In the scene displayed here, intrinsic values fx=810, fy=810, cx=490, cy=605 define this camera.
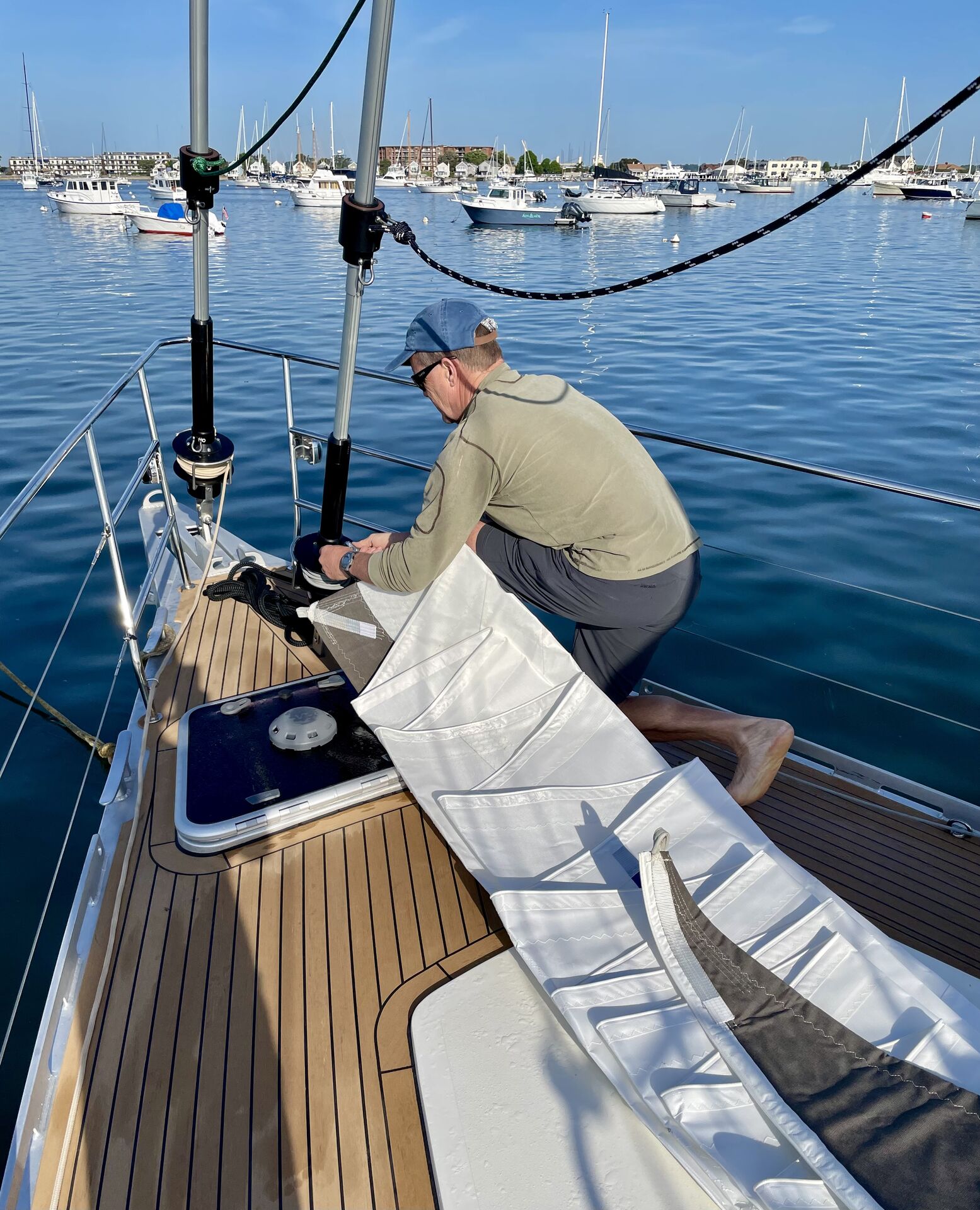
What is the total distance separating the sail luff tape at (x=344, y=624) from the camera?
7.62ft

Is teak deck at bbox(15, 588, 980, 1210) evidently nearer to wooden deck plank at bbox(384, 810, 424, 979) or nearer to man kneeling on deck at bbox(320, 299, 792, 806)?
wooden deck plank at bbox(384, 810, 424, 979)

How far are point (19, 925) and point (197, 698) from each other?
0.99m

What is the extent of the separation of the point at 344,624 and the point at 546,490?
74cm

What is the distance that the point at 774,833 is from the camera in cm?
221

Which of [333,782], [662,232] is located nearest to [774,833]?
[333,782]

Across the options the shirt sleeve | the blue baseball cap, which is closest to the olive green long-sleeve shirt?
the shirt sleeve

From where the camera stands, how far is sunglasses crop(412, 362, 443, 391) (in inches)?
79.6

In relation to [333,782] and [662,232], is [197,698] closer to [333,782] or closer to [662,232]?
[333,782]

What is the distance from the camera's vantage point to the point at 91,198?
34281mm

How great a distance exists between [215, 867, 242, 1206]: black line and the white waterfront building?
128m

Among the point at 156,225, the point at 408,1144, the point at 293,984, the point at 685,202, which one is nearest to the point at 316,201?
the point at 156,225

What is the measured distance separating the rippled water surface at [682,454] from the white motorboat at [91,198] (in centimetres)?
1612

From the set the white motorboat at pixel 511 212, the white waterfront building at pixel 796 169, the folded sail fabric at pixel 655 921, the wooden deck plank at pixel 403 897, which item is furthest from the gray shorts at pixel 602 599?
the white waterfront building at pixel 796 169

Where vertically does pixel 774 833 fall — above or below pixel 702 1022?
below
